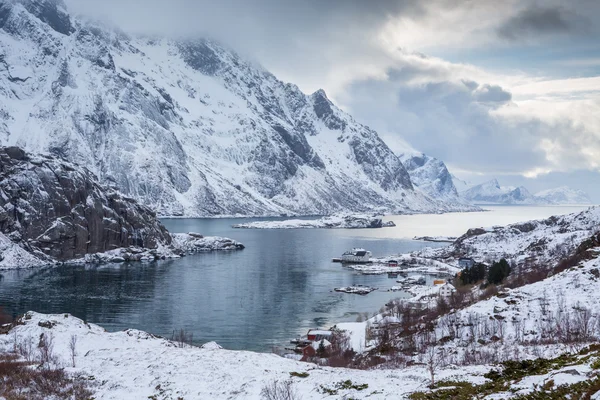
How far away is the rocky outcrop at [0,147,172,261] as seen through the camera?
169 m

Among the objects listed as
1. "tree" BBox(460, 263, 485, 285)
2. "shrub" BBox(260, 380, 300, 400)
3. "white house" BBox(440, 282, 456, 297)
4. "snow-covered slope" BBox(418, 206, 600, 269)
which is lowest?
"white house" BBox(440, 282, 456, 297)

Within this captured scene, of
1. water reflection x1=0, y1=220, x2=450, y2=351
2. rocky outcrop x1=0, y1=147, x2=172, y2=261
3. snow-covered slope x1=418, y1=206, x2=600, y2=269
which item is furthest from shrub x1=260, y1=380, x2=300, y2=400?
rocky outcrop x1=0, y1=147, x2=172, y2=261

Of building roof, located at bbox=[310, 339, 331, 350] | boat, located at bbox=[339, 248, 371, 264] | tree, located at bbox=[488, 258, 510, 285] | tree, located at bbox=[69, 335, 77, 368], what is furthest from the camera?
boat, located at bbox=[339, 248, 371, 264]

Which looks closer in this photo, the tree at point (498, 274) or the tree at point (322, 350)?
the tree at point (322, 350)

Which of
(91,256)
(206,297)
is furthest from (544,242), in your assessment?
(91,256)

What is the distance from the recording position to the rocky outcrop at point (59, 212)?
169 meters

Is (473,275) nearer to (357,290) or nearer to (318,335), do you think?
(357,290)

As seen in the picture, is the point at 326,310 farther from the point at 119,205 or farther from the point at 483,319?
the point at 119,205

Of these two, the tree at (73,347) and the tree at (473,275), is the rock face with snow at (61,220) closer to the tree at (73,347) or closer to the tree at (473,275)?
the tree at (473,275)

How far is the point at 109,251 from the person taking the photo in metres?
180

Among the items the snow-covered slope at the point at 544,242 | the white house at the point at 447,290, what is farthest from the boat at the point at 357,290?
the snow-covered slope at the point at 544,242

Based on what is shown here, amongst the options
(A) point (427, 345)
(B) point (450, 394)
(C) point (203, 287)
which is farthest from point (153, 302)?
(B) point (450, 394)

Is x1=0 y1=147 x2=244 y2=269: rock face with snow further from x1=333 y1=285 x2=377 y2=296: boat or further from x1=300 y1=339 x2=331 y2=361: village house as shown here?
x1=300 y1=339 x2=331 y2=361: village house

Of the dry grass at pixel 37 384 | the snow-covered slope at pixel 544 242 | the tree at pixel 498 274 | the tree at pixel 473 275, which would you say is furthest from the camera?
the snow-covered slope at pixel 544 242
